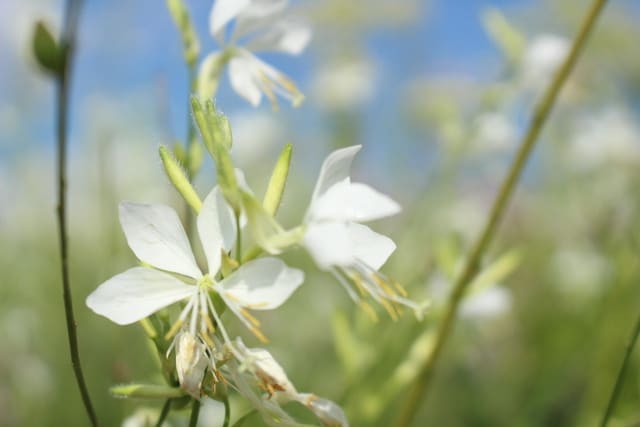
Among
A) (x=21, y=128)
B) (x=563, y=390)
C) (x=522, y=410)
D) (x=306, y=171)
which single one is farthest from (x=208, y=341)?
(x=306, y=171)

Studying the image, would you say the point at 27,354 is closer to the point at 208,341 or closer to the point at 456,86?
the point at 208,341

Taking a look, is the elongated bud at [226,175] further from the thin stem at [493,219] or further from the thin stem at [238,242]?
the thin stem at [493,219]

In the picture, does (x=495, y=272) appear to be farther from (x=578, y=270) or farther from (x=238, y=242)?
(x=578, y=270)

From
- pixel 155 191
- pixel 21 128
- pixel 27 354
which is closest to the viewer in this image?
pixel 27 354

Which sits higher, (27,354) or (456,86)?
(456,86)

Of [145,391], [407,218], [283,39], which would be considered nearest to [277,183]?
[145,391]
